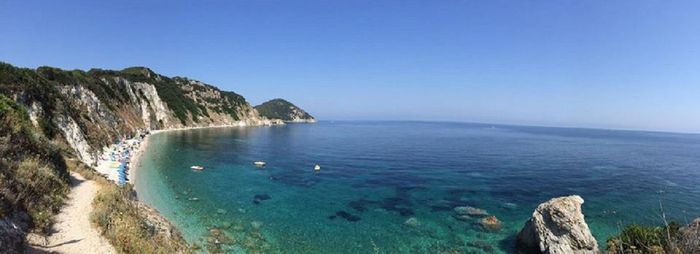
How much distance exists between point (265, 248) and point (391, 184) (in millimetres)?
23275

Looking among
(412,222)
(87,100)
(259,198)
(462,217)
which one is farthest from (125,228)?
(87,100)

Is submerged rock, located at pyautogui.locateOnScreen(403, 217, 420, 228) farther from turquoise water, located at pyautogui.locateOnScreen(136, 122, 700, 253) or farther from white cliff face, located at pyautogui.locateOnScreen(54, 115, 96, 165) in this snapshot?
white cliff face, located at pyautogui.locateOnScreen(54, 115, 96, 165)

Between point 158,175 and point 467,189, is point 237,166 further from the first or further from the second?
point 467,189

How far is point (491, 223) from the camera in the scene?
1089 inches

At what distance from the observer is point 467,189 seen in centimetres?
4009

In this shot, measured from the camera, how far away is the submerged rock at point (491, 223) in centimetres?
2695

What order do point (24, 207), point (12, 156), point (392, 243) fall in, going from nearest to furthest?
point (24, 207) → point (12, 156) → point (392, 243)

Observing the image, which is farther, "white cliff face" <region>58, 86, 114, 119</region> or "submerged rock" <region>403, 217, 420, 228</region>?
"white cliff face" <region>58, 86, 114, 119</region>

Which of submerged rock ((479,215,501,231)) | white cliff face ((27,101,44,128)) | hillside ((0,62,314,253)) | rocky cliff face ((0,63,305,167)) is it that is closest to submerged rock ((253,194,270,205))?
hillside ((0,62,314,253))

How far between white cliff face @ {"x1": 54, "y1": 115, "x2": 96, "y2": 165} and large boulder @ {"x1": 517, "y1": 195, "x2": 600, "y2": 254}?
4871cm

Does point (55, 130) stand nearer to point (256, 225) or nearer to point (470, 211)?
point (256, 225)

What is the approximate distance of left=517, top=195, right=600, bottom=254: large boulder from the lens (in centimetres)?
2134

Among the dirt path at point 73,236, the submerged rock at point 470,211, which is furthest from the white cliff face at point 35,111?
the submerged rock at point 470,211

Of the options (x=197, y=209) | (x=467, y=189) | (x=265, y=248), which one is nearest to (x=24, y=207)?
(x=265, y=248)
